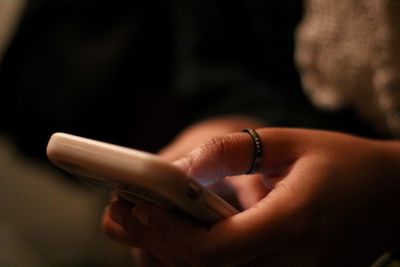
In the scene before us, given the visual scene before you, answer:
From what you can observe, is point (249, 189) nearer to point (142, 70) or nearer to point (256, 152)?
point (256, 152)

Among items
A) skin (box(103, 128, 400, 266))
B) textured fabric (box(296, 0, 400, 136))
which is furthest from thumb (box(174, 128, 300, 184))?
textured fabric (box(296, 0, 400, 136))

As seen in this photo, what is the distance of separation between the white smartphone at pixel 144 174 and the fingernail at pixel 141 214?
0.02 meters

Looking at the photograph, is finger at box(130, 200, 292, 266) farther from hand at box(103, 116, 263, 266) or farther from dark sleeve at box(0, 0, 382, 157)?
dark sleeve at box(0, 0, 382, 157)

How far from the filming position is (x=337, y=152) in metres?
0.34

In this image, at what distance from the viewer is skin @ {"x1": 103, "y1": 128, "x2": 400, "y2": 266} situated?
289 millimetres

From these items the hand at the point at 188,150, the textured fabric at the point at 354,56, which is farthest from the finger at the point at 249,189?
the textured fabric at the point at 354,56

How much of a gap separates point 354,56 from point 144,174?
324 millimetres

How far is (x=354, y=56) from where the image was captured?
48 cm

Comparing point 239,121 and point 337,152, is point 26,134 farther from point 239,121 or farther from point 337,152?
point 337,152

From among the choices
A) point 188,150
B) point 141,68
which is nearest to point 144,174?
point 188,150

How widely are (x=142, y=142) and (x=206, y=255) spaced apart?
490mm

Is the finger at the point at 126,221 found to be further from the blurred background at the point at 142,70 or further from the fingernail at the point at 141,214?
the blurred background at the point at 142,70

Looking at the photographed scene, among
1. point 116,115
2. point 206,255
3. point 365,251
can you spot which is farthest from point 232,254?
point 116,115

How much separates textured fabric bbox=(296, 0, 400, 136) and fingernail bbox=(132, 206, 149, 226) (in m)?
0.27
